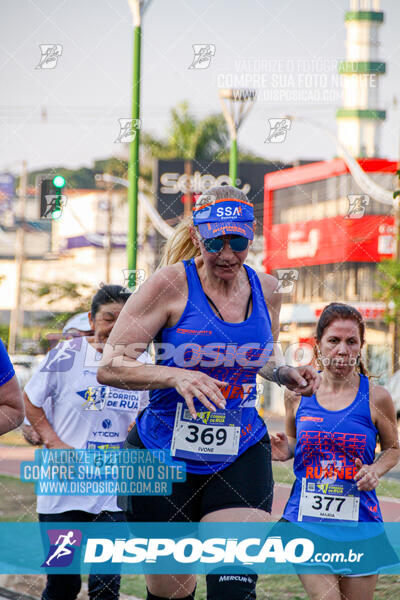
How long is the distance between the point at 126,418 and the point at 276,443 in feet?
3.76

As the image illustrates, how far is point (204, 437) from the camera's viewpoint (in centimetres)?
375

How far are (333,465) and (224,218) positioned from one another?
119 cm

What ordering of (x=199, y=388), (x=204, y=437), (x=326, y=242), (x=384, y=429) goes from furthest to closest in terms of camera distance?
1. (x=326, y=242)
2. (x=384, y=429)
3. (x=204, y=437)
4. (x=199, y=388)

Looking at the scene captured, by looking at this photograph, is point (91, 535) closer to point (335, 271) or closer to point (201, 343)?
point (201, 343)

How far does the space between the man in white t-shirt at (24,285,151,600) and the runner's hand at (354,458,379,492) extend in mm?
1397

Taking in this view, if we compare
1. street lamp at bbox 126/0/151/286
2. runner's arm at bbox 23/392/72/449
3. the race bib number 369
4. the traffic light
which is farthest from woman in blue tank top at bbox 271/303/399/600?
street lamp at bbox 126/0/151/286

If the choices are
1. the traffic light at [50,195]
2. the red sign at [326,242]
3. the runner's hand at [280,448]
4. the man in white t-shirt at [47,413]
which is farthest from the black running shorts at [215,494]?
the red sign at [326,242]

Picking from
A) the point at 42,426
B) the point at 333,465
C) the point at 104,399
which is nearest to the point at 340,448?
the point at 333,465

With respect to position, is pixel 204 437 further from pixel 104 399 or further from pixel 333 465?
pixel 104 399

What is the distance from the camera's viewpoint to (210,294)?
12.2 ft

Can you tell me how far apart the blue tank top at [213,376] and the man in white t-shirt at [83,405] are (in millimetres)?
1227

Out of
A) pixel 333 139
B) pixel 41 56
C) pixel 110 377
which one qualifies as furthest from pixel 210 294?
pixel 333 139

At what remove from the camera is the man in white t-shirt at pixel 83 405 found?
5.02 meters

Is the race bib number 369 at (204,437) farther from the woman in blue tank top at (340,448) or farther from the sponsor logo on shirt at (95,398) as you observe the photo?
the sponsor logo on shirt at (95,398)
